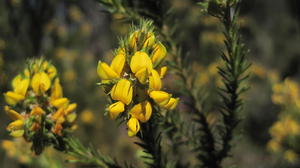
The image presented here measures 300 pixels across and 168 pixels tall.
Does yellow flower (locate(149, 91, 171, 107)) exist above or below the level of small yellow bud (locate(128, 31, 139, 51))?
below

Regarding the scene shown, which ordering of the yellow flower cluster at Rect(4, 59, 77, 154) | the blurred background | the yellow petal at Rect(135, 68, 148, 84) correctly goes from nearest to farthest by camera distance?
the yellow petal at Rect(135, 68, 148, 84)
the yellow flower cluster at Rect(4, 59, 77, 154)
the blurred background

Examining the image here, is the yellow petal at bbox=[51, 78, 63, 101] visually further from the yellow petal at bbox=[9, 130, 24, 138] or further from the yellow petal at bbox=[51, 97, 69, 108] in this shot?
the yellow petal at bbox=[9, 130, 24, 138]

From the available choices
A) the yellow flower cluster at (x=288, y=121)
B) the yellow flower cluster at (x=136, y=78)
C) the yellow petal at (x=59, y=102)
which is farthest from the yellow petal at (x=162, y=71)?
the yellow flower cluster at (x=288, y=121)

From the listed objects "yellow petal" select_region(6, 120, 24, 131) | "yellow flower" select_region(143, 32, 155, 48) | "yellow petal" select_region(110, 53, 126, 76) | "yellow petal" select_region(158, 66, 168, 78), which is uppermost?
"yellow flower" select_region(143, 32, 155, 48)

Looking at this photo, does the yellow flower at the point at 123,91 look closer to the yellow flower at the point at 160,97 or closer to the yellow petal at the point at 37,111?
the yellow flower at the point at 160,97

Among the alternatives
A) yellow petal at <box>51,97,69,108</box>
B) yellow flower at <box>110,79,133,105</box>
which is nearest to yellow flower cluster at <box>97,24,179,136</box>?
yellow flower at <box>110,79,133,105</box>

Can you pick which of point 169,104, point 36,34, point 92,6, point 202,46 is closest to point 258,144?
point 202,46

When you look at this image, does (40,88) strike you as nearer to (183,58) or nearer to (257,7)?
(183,58)
